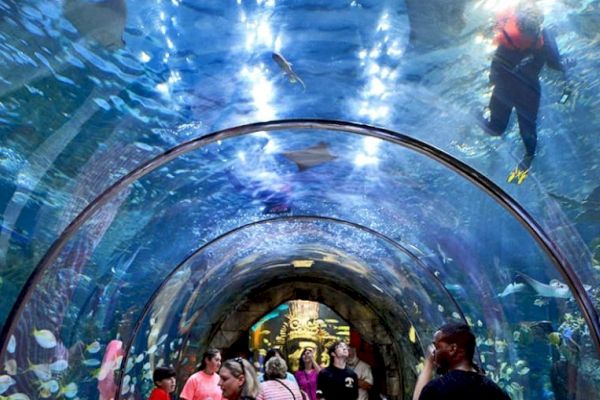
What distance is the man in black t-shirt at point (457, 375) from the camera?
3.54m

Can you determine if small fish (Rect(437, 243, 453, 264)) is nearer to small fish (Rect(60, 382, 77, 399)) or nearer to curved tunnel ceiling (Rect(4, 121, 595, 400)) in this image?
curved tunnel ceiling (Rect(4, 121, 595, 400))

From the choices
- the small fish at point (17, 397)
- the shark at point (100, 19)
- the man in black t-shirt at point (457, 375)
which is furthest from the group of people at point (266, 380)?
the shark at point (100, 19)

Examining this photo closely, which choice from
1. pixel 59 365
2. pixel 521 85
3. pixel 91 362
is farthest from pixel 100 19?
pixel 91 362

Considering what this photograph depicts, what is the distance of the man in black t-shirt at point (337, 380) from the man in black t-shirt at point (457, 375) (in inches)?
124

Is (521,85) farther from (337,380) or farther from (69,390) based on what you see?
(69,390)

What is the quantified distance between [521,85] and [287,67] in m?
2.06

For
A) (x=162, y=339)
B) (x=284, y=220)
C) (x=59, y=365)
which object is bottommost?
(x=59, y=365)

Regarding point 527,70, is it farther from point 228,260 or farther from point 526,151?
point 228,260

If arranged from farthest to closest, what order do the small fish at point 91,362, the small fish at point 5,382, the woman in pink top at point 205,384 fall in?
1. the small fish at point 91,362
2. the woman in pink top at point 205,384
3. the small fish at point 5,382

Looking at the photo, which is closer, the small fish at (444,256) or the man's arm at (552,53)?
the man's arm at (552,53)

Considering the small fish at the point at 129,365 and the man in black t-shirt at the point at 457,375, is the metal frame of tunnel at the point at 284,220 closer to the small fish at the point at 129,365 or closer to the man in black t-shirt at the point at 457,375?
the small fish at the point at 129,365

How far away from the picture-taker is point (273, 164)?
25.3ft

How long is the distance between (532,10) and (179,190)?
15.8 ft

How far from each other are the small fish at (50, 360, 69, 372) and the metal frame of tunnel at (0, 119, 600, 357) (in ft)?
6.76
